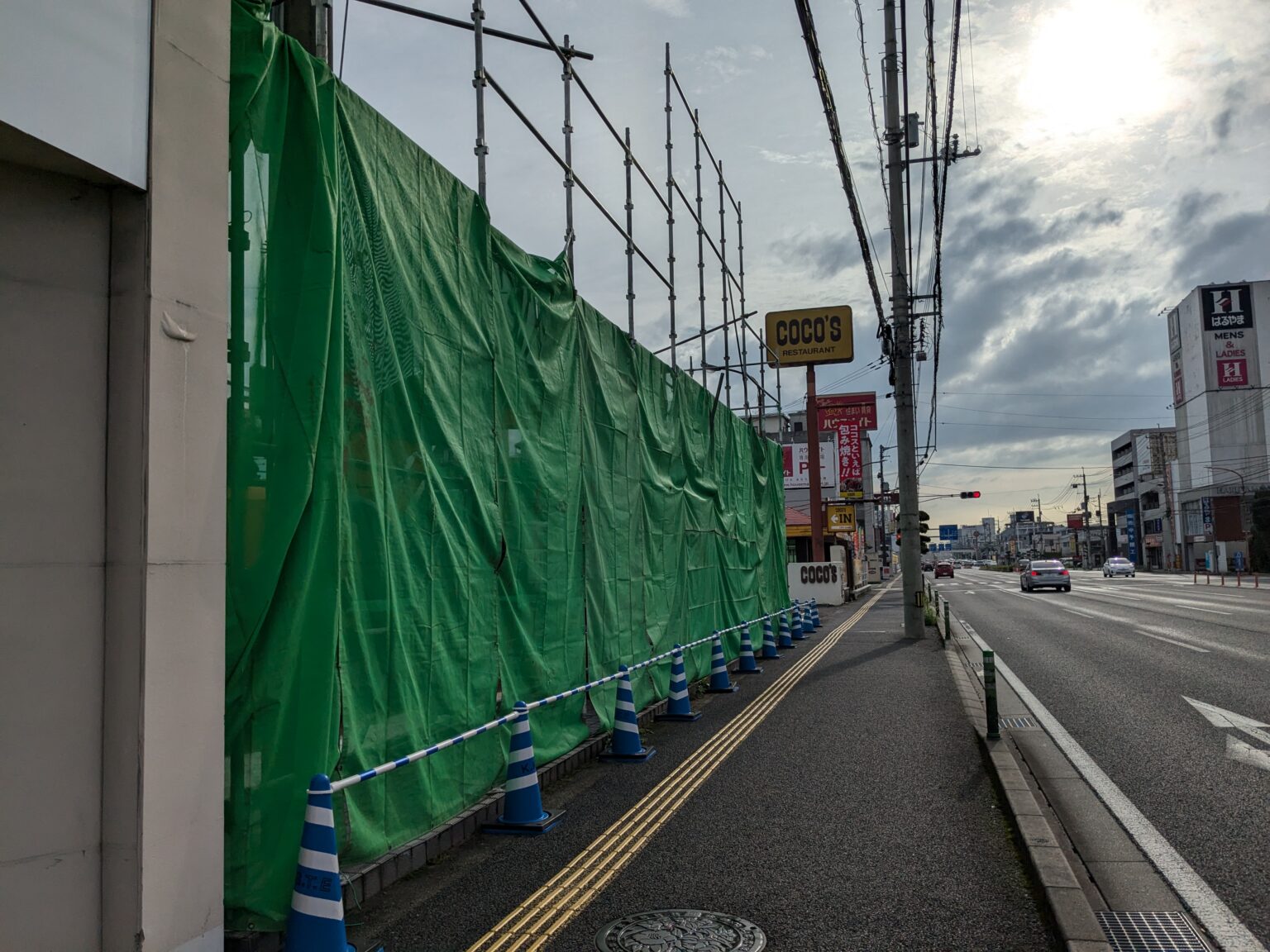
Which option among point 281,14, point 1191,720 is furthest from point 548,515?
point 1191,720

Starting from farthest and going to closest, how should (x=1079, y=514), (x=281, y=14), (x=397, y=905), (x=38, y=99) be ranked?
(x=1079, y=514)
(x=281, y=14)
(x=397, y=905)
(x=38, y=99)

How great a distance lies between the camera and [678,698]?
10.7 m

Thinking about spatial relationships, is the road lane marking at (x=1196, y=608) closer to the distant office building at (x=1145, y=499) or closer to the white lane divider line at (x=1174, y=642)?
the white lane divider line at (x=1174, y=642)

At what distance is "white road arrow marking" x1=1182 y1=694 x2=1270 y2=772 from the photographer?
25.1 feet

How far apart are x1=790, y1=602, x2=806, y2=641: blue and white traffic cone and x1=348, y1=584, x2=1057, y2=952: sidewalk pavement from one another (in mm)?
11396

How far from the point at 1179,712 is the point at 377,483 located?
9.25 meters

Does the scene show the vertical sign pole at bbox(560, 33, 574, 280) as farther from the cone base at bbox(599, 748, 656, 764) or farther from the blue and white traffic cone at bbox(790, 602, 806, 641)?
the blue and white traffic cone at bbox(790, 602, 806, 641)

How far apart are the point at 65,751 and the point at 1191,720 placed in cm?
1014

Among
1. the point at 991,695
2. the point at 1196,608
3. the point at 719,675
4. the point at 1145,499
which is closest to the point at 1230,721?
the point at 991,695

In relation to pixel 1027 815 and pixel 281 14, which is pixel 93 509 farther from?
pixel 1027 815

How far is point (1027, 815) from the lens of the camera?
19.2 ft

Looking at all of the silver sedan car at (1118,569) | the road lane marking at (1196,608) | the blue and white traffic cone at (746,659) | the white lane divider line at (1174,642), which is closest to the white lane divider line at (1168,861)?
the blue and white traffic cone at (746,659)

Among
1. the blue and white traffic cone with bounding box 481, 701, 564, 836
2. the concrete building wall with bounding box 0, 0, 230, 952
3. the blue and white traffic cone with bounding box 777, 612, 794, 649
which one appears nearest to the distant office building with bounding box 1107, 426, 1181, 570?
the blue and white traffic cone with bounding box 777, 612, 794, 649

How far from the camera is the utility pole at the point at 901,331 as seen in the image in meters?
20.4
